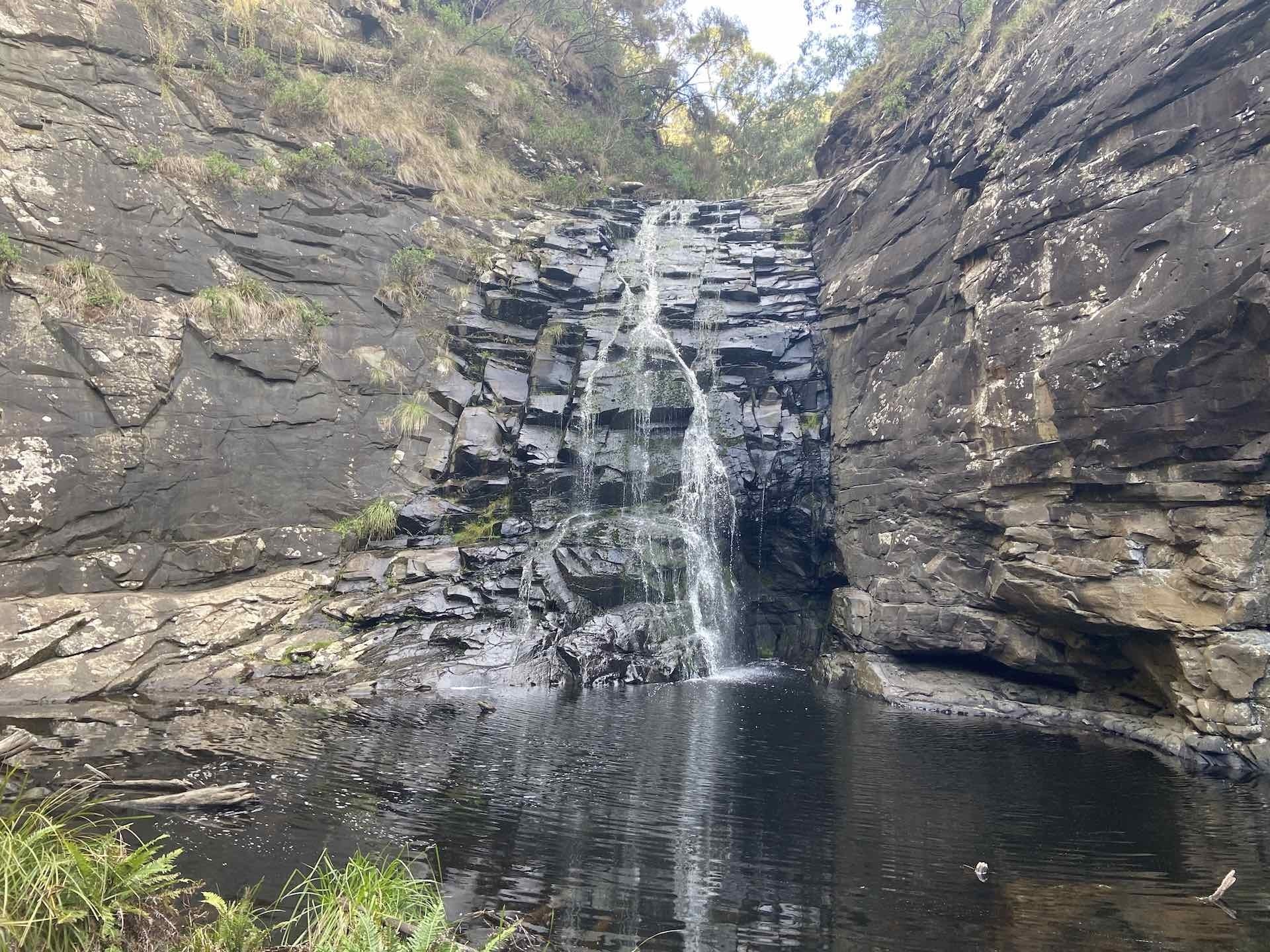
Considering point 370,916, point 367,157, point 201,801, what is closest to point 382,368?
point 367,157

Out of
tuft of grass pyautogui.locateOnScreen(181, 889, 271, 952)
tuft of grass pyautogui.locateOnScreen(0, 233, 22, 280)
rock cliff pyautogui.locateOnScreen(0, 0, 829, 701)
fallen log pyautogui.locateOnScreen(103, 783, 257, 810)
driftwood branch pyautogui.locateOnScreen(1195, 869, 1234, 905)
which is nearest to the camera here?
tuft of grass pyautogui.locateOnScreen(181, 889, 271, 952)

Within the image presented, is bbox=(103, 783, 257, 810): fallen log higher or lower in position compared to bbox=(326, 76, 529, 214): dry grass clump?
lower

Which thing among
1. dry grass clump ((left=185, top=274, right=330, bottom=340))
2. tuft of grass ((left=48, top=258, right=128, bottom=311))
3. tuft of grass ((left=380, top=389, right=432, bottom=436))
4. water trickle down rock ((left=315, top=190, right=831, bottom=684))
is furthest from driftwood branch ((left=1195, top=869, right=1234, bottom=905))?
tuft of grass ((left=48, top=258, right=128, bottom=311))

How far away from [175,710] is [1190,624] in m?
14.8

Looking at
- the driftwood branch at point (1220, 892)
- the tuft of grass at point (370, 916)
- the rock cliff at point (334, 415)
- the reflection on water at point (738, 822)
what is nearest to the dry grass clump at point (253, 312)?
the rock cliff at point (334, 415)

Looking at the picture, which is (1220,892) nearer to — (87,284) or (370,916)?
(370,916)

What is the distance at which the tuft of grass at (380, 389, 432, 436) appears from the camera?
695 inches

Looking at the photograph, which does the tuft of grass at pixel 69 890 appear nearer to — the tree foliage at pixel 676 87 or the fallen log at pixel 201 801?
the fallen log at pixel 201 801

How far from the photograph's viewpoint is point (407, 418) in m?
17.7

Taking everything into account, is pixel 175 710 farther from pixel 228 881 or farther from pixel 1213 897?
pixel 1213 897

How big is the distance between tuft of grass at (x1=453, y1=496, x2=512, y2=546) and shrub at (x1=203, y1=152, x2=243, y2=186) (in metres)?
10.3

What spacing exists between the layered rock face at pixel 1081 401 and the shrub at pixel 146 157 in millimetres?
17395

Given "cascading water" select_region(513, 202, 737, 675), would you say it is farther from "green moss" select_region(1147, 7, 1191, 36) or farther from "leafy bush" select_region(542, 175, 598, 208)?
"green moss" select_region(1147, 7, 1191, 36)

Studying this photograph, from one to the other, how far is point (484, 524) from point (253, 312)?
23.7 feet
